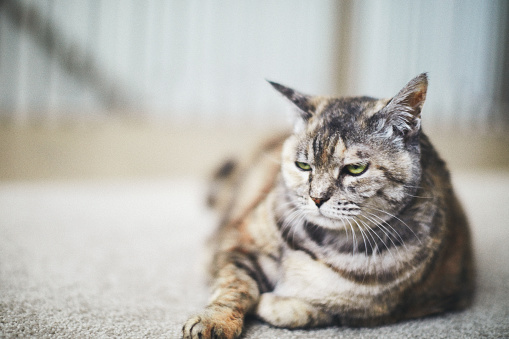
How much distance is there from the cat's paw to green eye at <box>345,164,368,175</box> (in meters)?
0.34

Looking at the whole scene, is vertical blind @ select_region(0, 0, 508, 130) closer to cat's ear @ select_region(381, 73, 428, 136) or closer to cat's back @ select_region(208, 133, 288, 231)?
cat's back @ select_region(208, 133, 288, 231)

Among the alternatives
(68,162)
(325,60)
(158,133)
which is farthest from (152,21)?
(325,60)

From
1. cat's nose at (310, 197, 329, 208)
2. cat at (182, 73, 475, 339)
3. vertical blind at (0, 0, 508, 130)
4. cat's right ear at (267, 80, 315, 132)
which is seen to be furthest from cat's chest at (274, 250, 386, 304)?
vertical blind at (0, 0, 508, 130)

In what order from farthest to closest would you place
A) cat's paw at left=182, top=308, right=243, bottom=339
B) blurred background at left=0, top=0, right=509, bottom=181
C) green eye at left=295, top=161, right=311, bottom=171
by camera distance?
blurred background at left=0, top=0, right=509, bottom=181
green eye at left=295, top=161, right=311, bottom=171
cat's paw at left=182, top=308, right=243, bottom=339

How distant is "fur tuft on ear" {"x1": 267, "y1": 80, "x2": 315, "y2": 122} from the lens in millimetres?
764

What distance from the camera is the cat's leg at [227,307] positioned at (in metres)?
0.59

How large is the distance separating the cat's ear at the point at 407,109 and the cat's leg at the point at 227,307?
0.41m

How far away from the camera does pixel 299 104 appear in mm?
771

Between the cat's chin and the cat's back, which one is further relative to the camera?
the cat's back

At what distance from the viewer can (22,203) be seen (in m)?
1.62

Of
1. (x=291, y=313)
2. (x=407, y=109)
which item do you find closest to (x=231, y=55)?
(x=407, y=109)

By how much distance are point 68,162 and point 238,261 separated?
1.93m

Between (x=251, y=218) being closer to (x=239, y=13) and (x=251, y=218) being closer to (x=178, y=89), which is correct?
(x=178, y=89)

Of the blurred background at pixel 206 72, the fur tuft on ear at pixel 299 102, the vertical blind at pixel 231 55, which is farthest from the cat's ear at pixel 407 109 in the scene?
the vertical blind at pixel 231 55
